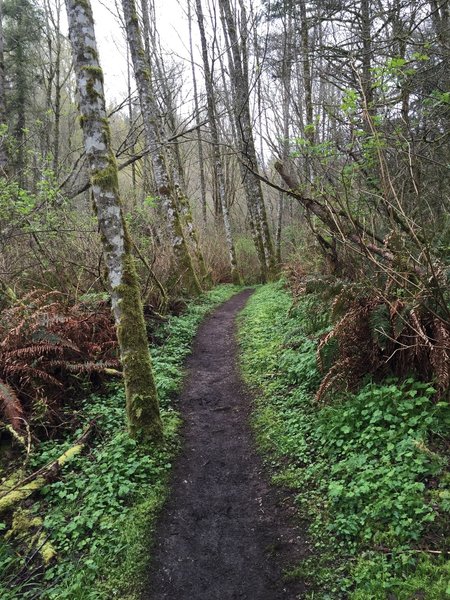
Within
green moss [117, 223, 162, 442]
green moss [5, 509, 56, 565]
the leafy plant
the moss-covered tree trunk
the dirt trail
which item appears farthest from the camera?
the leafy plant

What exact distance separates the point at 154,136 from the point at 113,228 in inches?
288

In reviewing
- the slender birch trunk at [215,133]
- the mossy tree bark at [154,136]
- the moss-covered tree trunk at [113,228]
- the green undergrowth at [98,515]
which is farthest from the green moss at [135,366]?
the slender birch trunk at [215,133]

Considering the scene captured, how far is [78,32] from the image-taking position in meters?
4.11

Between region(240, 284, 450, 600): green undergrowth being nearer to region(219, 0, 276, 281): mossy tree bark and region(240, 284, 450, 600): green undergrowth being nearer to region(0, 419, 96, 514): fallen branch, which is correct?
region(0, 419, 96, 514): fallen branch

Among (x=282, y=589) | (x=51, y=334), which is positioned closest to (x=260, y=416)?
(x=282, y=589)

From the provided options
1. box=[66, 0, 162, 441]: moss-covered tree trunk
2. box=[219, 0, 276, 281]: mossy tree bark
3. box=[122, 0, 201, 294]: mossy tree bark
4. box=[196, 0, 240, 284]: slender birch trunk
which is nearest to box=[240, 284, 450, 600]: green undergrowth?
box=[66, 0, 162, 441]: moss-covered tree trunk

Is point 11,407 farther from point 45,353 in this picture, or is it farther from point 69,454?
point 45,353

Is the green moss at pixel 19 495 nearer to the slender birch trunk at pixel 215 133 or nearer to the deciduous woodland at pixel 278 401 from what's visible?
the deciduous woodland at pixel 278 401

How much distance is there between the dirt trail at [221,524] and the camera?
295cm

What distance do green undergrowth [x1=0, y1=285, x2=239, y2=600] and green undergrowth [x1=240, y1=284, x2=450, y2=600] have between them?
1210 millimetres

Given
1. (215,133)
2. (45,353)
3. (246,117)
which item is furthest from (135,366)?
(215,133)

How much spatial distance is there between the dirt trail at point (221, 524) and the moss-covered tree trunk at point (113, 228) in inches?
28.0

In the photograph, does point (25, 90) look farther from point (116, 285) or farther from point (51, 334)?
point (116, 285)

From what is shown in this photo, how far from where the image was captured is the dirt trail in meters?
2.95
